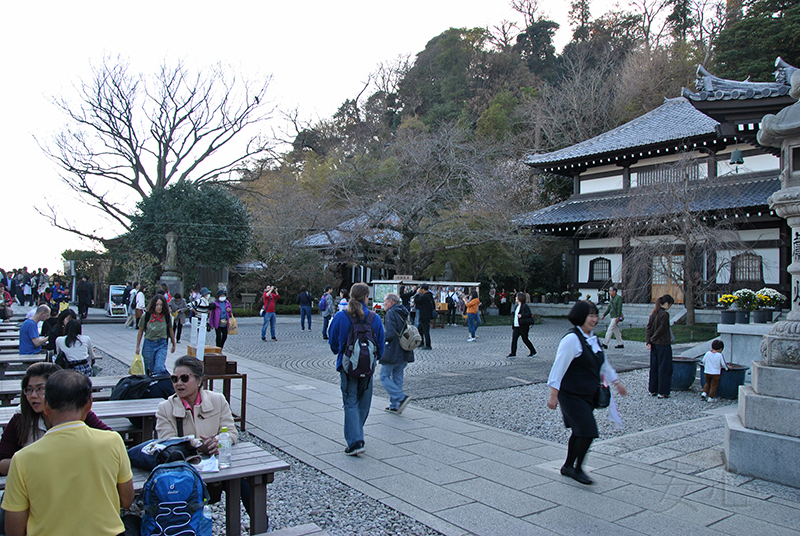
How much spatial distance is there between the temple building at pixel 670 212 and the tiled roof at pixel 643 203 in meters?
0.04

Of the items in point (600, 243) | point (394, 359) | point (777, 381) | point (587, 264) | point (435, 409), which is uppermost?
point (600, 243)

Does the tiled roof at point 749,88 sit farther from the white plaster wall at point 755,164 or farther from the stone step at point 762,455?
the white plaster wall at point 755,164

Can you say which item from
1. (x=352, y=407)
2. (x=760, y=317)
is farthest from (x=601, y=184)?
(x=352, y=407)

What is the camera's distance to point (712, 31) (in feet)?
125

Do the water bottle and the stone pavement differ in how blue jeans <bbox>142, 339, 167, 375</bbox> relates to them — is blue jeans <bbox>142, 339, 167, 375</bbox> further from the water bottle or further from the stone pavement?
the water bottle

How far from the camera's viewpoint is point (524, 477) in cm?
488

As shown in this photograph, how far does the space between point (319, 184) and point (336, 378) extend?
25.1 meters

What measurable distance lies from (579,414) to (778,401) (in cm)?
191

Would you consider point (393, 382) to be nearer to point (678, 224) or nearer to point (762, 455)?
point (762, 455)

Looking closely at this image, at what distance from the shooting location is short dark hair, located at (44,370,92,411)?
245cm

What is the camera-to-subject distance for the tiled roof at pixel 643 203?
61.3 feet

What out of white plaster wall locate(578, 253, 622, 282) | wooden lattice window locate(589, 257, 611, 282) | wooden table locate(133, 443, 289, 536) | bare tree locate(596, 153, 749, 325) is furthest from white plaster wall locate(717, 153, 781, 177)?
wooden table locate(133, 443, 289, 536)

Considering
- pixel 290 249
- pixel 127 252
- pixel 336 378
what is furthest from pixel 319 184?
pixel 336 378

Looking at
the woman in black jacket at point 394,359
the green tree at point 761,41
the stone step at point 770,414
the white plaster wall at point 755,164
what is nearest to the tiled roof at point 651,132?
the white plaster wall at point 755,164
